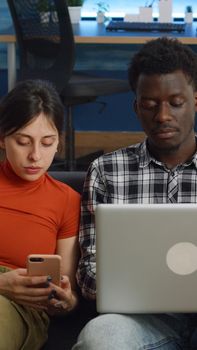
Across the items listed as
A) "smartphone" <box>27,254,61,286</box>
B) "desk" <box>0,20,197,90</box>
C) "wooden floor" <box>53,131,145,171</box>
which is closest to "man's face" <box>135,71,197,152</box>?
"smartphone" <box>27,254,61,286</box>

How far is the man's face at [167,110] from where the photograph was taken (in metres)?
1.58

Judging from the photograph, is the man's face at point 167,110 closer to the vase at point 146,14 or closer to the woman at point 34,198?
the woman at point 34,198

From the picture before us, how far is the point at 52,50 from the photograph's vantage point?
3.37 m

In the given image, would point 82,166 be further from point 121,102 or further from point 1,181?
point 1,181

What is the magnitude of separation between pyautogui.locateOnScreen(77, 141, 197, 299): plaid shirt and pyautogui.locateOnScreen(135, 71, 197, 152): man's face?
52 mm

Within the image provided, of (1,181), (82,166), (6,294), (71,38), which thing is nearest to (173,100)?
(1,181)

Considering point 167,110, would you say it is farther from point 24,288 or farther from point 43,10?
point 43,10

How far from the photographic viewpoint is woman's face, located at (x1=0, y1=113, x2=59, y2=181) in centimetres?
162

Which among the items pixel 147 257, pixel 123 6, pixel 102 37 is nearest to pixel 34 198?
pixel 147 257

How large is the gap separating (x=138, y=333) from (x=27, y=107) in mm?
609

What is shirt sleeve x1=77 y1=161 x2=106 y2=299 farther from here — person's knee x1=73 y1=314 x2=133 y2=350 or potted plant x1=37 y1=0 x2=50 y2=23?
potted plant x1=37 y1=0 x2=50 y2=23

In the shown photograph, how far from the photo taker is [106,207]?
122 centimetres

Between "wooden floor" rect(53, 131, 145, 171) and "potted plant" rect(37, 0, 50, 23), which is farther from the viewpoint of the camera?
"wooden floor" rect(53, 131, 145, 171)

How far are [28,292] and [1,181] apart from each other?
1.08ft
